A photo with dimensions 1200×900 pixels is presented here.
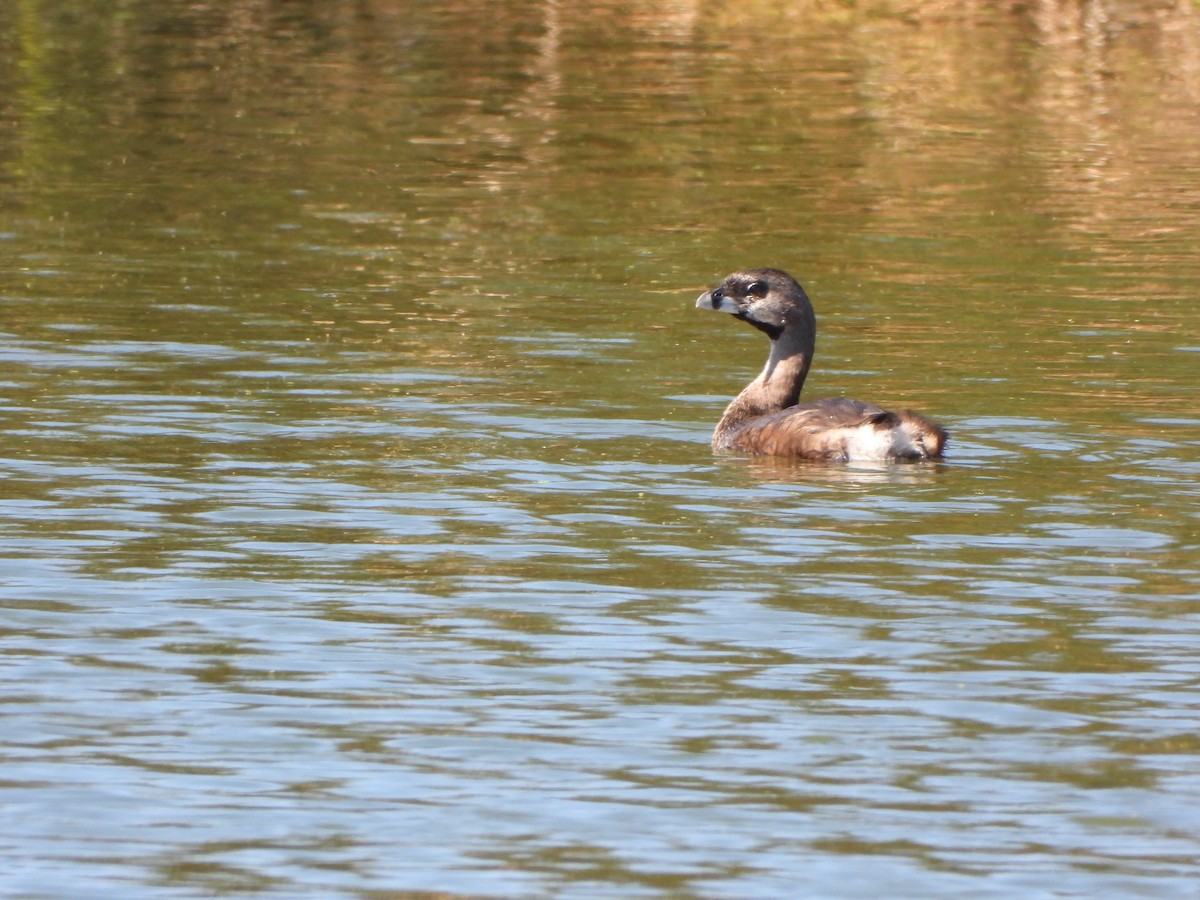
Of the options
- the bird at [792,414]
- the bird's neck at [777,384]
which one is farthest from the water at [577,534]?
the bird's neck at [777,384]

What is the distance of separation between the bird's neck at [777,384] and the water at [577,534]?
1.35ft

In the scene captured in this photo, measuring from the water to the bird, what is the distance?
0.23 metres

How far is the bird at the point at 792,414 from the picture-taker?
15.6 m

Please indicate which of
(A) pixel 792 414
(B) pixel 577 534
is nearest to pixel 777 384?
(A) pixel 792 414

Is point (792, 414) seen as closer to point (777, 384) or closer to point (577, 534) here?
point (777, 384)

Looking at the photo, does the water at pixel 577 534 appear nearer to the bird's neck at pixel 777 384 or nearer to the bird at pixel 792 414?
the bird at pixel 792 414

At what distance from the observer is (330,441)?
1634cm

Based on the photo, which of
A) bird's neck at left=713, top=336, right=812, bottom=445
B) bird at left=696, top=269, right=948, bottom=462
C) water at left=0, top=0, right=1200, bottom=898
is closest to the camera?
water at left=0, top=0, right=1200, bottom=898

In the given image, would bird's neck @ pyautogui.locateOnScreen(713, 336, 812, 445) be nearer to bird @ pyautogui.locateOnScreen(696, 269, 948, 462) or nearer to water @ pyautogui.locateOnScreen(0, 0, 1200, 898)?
bird @ pyautogui.locateOnScreen(696, 269, 948, 462)

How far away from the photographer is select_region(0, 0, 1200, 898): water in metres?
8.73

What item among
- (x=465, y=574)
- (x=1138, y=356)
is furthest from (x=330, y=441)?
(x=1138, y=356)

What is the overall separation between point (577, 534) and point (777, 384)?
13.3ft

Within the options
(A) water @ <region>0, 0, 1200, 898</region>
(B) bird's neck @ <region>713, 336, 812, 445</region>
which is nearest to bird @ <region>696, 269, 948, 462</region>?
(B) bird's neck @ <region>713, 336, 812, 445</region>

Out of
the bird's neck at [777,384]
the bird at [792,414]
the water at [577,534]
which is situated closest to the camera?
the water at [577,534]
